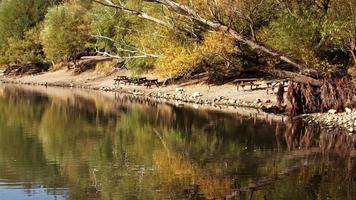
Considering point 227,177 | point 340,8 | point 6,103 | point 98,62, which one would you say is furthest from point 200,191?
point 98,62

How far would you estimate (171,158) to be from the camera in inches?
907

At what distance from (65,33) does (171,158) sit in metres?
51.9

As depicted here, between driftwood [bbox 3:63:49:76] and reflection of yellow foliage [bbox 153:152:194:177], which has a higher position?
driftwood [bbox 3:63:49:76]

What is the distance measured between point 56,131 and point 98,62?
134 feet

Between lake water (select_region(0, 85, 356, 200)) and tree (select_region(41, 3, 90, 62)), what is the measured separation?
34882 mm

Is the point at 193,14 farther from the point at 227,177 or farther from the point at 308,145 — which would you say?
the point at 227,177

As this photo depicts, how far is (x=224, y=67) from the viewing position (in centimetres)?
4553

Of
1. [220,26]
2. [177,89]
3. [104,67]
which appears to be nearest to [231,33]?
[220,26]

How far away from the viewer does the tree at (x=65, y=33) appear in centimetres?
7231

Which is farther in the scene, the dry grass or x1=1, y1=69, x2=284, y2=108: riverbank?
the dry grass

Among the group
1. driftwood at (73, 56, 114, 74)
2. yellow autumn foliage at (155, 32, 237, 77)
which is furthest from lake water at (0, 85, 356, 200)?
driftwood at (73, 56, 114, 74)

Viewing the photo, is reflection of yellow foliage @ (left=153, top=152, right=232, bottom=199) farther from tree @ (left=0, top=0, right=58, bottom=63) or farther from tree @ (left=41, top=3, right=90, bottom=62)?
tree @ (left=0, top=0, right=58, bottom=63)

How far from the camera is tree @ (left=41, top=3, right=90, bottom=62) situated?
237ft

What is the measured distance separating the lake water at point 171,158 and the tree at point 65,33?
1373 inches
